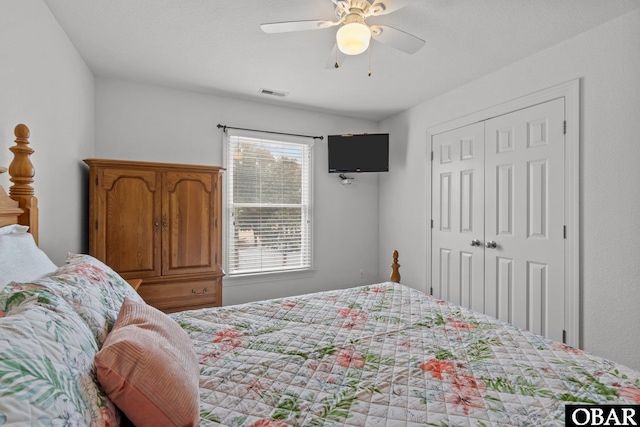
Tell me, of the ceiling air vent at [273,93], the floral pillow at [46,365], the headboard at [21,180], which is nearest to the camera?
the floral pillow at [46,365]

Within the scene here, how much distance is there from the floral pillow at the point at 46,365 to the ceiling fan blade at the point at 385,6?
204 cm

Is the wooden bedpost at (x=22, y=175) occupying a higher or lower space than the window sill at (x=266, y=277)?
higher

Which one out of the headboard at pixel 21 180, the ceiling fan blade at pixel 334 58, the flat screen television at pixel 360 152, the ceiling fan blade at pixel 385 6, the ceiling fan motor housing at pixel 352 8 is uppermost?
the ceiling fan blade at pixel 385 6

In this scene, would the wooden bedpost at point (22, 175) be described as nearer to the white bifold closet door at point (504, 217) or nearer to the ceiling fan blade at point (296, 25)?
the ceiling fan blade at point (296, 25)

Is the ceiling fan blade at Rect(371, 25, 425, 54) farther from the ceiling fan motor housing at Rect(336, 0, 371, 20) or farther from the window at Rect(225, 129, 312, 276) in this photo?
the window at Rect(225, 129, 312, 276)

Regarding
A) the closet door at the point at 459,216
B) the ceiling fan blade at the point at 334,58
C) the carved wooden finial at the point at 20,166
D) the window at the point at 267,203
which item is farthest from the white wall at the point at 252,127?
the carved wooden finial at the point at 20,166

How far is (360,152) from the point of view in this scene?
3.98 m

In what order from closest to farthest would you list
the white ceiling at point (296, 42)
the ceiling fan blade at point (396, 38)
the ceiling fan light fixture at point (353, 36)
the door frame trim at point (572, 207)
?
the ceiling fan light fixture at point (353, 36) → the ceiling fan blade at point (396, 38) → the white ceiling at point (296, 42) → the door frame trim at point (572, 207)

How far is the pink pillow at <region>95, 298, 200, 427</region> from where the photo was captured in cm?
Result: 77

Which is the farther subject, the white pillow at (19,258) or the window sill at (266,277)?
the window sill at (266,277)

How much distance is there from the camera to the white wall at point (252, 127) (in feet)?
10.1

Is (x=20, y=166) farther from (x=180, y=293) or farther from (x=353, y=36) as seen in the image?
(x=353, y=36)

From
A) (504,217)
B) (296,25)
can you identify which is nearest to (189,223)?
(296,25)

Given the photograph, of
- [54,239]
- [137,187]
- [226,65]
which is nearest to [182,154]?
[137,187]
